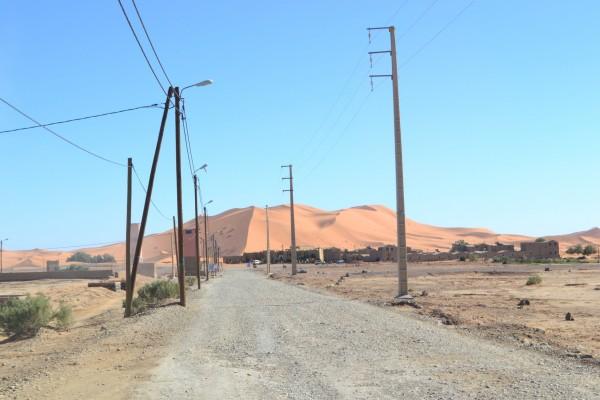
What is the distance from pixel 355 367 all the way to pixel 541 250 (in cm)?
11195

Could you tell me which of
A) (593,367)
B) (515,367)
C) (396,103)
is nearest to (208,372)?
(515,367)

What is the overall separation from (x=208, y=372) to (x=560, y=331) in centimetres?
1015

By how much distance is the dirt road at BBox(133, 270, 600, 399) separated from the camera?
9414mm

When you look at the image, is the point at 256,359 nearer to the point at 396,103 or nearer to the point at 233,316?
the point at 233,316

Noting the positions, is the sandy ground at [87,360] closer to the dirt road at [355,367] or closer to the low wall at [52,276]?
the dirt road at [355,367]

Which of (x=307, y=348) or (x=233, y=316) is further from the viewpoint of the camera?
(x=233, y=316)

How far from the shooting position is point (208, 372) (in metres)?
11.4

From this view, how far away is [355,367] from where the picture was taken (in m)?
11.6

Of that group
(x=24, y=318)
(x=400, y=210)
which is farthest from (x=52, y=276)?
(x=400, y=210)

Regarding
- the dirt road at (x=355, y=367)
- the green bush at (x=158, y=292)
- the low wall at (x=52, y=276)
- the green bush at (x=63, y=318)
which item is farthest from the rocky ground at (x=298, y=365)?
the low wall at (x=52, y=276)

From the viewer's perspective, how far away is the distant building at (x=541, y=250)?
114062 mm

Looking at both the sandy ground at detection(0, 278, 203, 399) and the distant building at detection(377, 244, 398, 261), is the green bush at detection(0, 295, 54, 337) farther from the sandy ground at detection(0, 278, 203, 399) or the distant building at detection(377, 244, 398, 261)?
the distant building at detection(377, 244, 398, 261)

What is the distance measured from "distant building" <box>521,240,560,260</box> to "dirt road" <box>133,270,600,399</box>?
103 metres

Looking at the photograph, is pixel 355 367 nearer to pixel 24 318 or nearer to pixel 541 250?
Result: pixel 24 318
